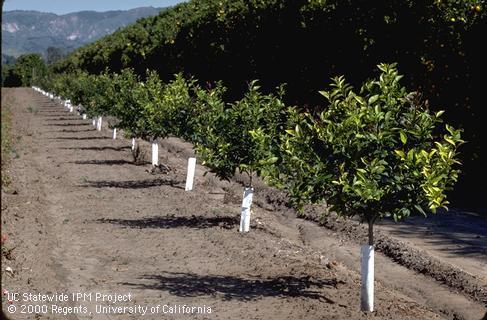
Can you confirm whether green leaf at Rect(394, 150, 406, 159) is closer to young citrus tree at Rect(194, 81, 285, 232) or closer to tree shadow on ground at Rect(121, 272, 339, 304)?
tree shadow on ground at Rect(121, 272, 339, 304)

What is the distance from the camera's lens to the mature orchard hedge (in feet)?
66.4

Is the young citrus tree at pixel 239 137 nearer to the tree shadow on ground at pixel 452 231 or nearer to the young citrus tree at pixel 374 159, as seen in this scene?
the tree shadow on ground at pixel 452 231

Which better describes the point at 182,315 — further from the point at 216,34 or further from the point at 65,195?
the point at 216,34

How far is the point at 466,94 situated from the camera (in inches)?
797

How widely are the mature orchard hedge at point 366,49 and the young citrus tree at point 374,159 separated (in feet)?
28.2

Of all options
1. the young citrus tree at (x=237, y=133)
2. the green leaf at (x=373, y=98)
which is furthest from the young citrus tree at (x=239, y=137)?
the green leaf at (x=373, y=98)

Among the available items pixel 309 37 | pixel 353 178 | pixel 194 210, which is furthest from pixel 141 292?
pixel 309 37

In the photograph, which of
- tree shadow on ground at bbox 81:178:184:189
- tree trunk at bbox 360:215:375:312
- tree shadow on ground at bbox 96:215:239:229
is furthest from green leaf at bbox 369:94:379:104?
tree shadow on ground at bbox 81:178:184:189

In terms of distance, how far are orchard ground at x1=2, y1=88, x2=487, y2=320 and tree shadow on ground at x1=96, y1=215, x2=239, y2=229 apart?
3 centimetres

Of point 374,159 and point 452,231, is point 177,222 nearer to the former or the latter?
point 452,231

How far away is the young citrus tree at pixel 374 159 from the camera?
928cm

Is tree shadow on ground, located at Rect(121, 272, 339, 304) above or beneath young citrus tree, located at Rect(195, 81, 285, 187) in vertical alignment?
beneath

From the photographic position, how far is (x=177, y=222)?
56.0ft

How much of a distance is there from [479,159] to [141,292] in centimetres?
1335
